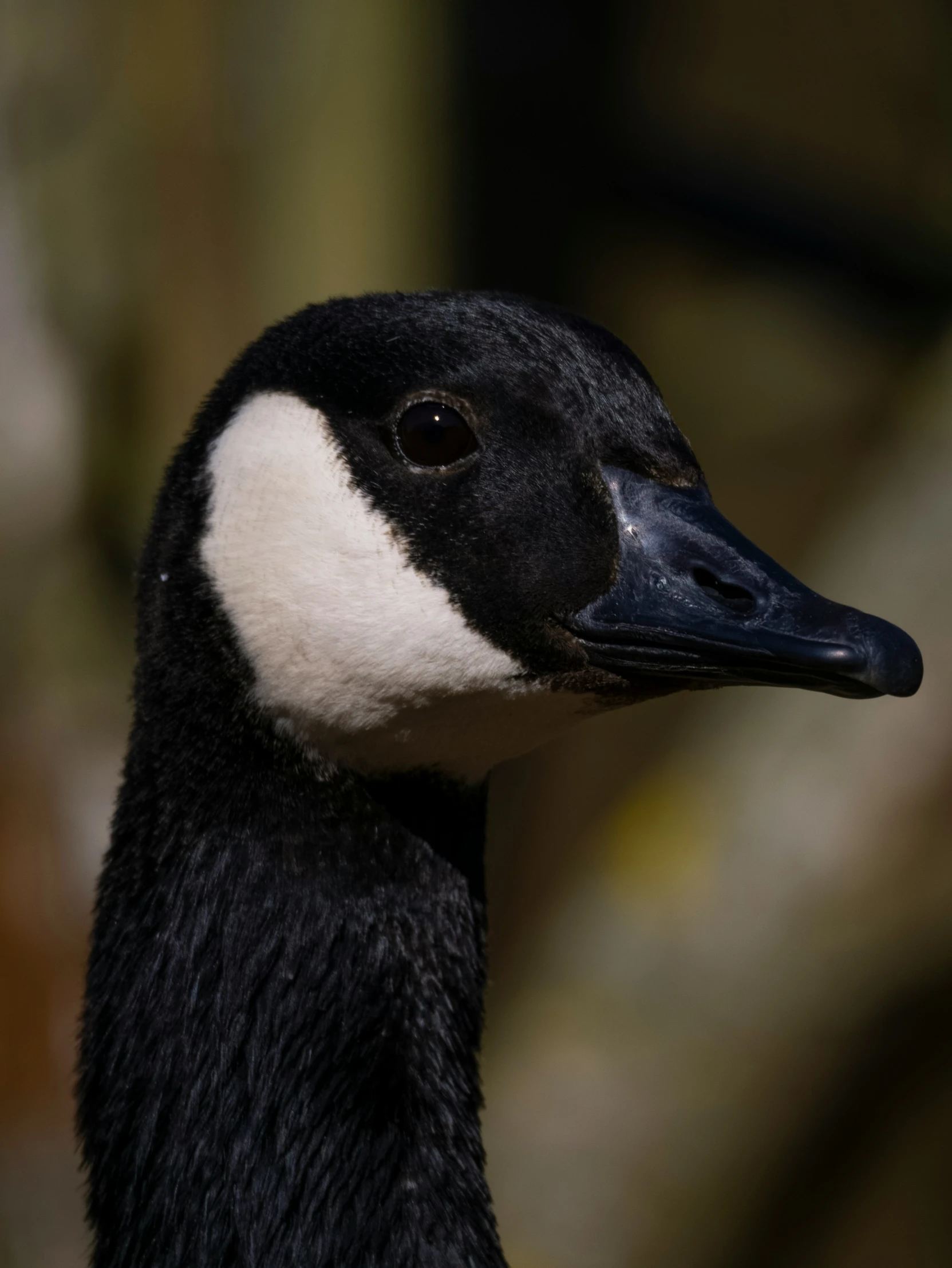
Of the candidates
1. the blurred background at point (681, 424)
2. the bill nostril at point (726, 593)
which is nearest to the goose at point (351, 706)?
the bill nostril at point (726, 593)

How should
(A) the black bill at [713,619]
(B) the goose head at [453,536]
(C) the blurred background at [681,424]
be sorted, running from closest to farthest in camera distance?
(A) the black bill at [713,619] → (B) the goose head at [453,536] → (C) the blurred background at [681,424]

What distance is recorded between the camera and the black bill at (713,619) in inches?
57.6

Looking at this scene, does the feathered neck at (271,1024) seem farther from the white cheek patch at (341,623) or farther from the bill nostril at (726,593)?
the bill nostril at (726,593)

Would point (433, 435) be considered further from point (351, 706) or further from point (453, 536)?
point (351, 706)

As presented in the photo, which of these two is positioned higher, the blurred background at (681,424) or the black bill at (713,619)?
the black bill at (713,619)

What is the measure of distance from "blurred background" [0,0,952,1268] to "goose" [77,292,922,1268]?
2388 millimetres

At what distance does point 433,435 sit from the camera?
65.6 inches

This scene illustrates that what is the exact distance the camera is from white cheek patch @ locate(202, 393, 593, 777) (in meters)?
1.64

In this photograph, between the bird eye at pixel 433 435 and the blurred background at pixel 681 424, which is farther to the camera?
the blurred background at pixel 681 424

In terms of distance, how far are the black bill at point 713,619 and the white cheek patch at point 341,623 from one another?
0.44 ft

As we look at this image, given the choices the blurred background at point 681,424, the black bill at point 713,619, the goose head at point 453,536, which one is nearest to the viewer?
the black bill at point 713,619

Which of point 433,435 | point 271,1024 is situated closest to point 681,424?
point 433,435

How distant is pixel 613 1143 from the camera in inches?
160

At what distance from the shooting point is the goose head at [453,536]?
5.38 feet
